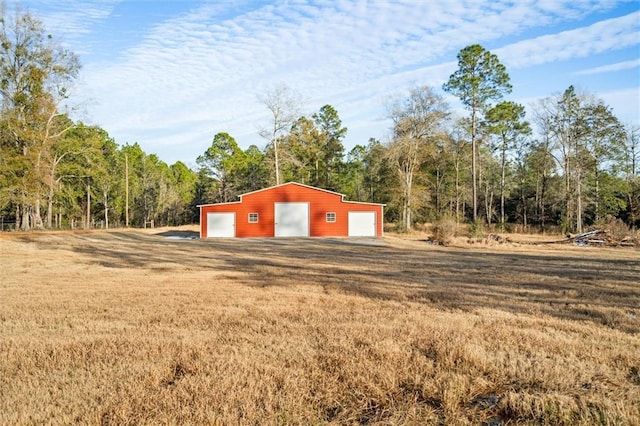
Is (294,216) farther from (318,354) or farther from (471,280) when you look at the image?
(318,354)

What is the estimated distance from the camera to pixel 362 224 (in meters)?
29.8

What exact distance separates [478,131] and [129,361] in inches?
1454

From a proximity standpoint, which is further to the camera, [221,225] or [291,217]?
[291,217]

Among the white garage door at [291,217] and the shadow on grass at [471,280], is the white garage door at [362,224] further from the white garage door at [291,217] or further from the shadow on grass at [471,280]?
the shadow on grass at [471,280]

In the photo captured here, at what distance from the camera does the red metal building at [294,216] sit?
29.7 metres

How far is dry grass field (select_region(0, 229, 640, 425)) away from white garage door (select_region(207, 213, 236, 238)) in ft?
68.5

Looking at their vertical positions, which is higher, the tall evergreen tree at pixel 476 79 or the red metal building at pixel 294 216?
the tall evergreen tree at pixel 476 79

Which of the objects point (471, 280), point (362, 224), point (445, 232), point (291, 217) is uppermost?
point (291, 217)

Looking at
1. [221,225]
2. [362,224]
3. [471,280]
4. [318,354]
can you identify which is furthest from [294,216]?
[318,354]

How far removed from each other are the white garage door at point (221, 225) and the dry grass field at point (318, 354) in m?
20.9

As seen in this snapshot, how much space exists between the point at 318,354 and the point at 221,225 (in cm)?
2633

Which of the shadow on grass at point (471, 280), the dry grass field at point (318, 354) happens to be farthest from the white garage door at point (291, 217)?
the dry grass field at point (318, 354)

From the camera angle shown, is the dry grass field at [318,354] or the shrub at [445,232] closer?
the dry grass field at [318,354]

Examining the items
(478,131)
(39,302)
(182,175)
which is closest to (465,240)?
(478,131)
